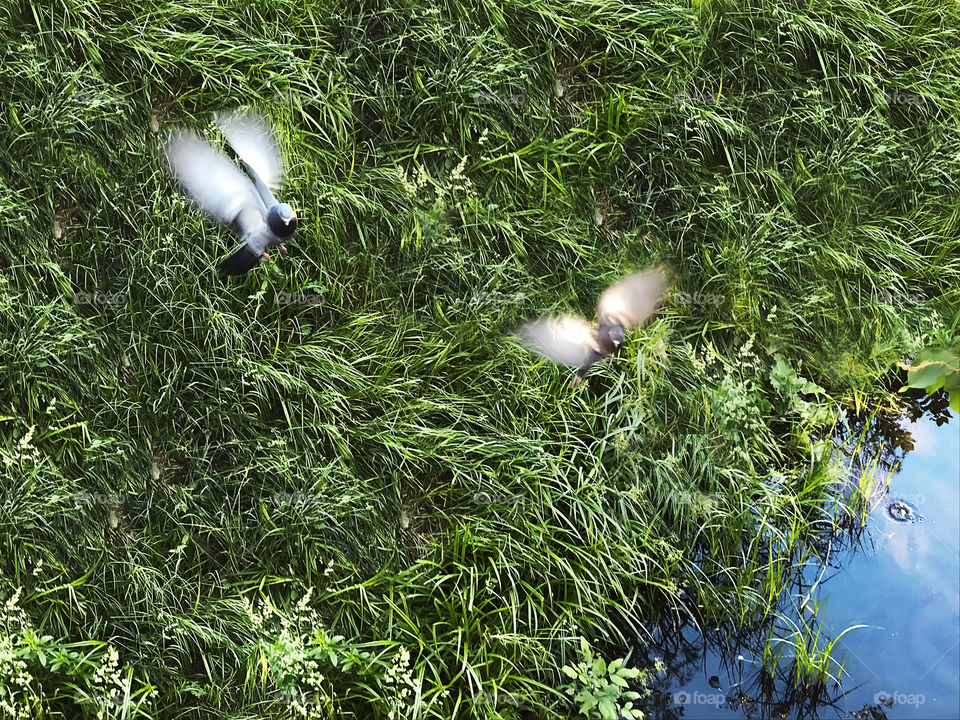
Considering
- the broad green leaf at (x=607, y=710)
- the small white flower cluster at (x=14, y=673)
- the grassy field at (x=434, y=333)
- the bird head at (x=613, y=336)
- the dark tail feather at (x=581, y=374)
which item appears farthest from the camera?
the dark tail feather at (x=581, y=374)

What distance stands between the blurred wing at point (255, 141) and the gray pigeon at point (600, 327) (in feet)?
3.90

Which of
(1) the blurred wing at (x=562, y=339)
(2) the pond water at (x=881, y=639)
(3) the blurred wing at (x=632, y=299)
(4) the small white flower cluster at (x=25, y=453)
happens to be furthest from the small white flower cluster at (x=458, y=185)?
(2) the pond water at (x=881, y=639)

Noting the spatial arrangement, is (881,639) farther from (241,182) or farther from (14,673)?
(14,673)

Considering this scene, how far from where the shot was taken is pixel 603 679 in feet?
9.93

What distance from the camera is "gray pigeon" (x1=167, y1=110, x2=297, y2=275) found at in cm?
321

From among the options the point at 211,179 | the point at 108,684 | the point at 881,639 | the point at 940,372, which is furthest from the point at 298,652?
the point at 940,372

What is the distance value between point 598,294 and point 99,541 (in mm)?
2193

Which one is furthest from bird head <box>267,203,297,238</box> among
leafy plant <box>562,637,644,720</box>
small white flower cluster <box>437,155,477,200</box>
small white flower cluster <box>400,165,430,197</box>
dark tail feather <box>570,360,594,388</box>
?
leafy plant <box>562,637,644,720</box>

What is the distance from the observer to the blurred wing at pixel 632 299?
3.55 meters

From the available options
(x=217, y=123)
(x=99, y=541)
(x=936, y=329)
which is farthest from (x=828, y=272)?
(x=99, y=541)

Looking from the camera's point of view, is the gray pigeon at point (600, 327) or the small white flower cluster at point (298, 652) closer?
the small white flower cluster at point (298, 652)

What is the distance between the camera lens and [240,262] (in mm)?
3256

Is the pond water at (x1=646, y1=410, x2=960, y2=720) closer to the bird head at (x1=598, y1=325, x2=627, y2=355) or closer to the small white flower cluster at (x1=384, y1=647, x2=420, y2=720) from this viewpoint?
the small white flower cluster at (x1=384, y1=647, x2=420, y2=720)

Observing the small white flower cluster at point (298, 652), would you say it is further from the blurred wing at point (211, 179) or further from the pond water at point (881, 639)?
the blurred wing at point (211, 179)
